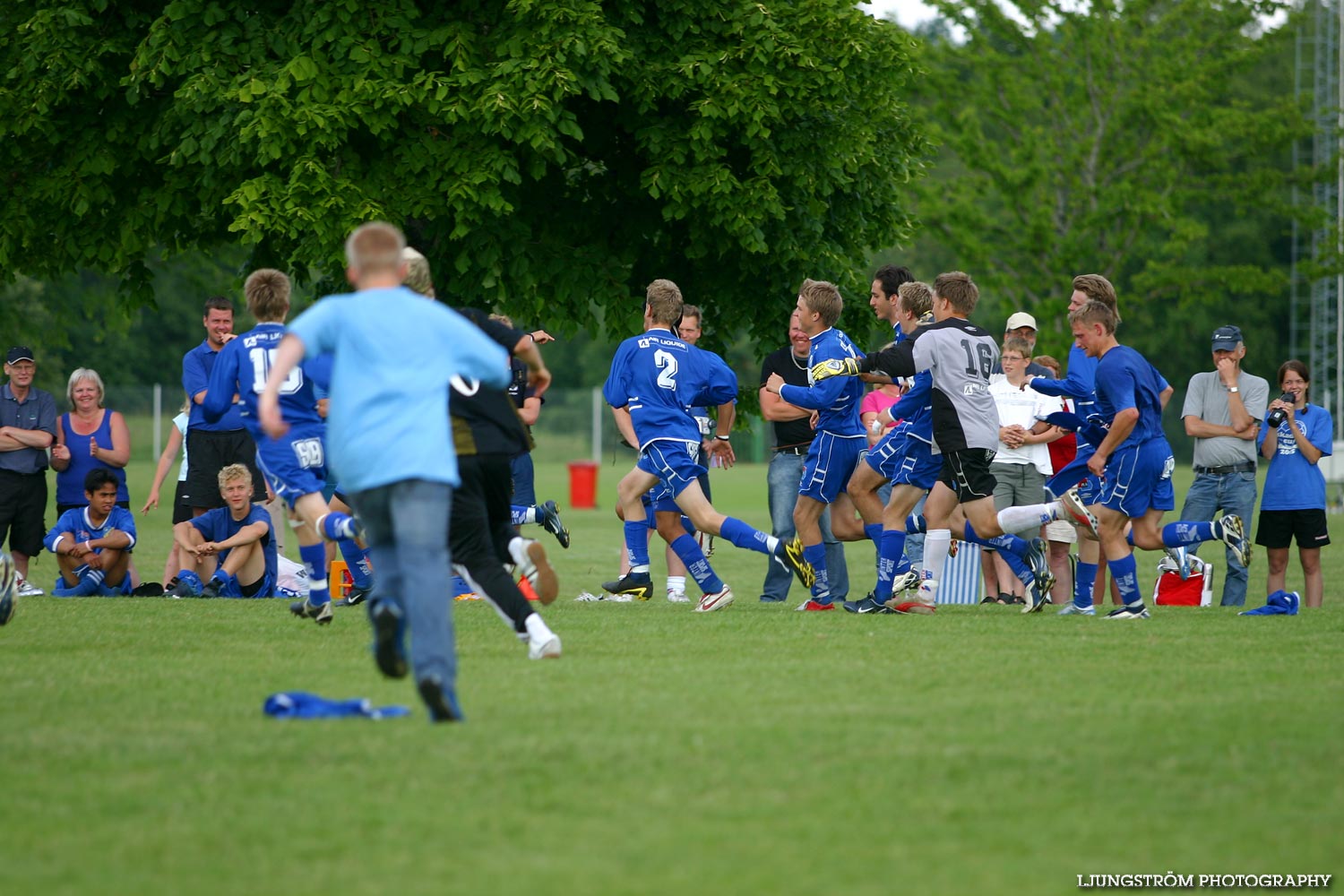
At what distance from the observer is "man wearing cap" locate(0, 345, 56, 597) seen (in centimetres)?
1347

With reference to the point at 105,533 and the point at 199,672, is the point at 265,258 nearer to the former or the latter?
the point at 105,533

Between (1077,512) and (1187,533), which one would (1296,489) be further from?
(1077,512)

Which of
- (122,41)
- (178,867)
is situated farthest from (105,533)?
(178,867)

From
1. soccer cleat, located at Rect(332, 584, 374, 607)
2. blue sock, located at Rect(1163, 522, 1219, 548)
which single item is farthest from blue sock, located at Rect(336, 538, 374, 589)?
blue sock, located at Rect(1163, 522, 1219, 548)

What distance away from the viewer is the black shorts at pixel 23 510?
13.6 meters

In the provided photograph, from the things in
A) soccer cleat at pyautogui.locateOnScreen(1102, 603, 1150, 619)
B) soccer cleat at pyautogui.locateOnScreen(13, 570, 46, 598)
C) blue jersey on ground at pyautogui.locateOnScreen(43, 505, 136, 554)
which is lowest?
soccer cleat at pyautogui.locateOnScreen(13, 570, 46, 598)

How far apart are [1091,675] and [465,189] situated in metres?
8.84

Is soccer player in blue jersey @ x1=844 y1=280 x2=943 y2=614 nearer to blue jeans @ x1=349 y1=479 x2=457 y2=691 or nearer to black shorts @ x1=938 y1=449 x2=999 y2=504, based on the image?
black shorts @ x1=938 y1=449 x2=999 y2=504

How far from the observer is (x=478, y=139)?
1521 cm

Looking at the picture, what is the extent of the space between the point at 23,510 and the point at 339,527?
5375 millimetres

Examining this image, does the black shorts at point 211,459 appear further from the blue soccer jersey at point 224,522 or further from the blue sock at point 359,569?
the blue sock at point 359,569

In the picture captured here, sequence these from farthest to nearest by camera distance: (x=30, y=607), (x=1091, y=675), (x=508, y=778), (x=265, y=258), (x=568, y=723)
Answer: (x=265, y=258), (x=30, y=607), (x=1091, y=675), (x=568, y=723), (x=508, y=778)

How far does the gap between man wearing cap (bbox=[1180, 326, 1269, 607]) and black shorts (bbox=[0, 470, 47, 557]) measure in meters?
9.81

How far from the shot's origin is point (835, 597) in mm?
11859
